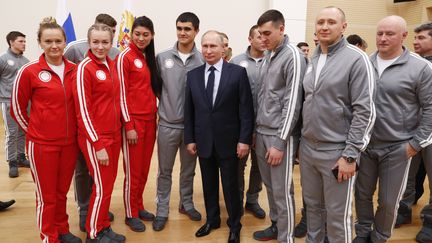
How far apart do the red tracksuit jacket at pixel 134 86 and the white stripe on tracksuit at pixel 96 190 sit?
1.16 feet

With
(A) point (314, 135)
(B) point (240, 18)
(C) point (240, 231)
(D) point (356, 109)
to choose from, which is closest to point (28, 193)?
(C) point (240, 231)

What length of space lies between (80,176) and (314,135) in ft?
5.89

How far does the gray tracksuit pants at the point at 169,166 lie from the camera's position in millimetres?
2730

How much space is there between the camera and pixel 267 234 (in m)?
2.59

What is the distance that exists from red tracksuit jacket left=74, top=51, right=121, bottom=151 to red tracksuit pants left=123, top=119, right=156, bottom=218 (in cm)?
25

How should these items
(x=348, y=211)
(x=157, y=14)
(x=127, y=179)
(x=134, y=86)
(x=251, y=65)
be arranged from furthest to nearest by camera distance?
(x=157, y=14) < (x=251, y=65) < (x=127, y=179) < (x=134, y=86) < (x=348, y=211)

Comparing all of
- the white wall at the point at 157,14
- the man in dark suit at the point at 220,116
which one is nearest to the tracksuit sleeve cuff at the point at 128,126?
the man in dark suit at the point at 220,116

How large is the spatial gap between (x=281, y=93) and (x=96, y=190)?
1.42 m

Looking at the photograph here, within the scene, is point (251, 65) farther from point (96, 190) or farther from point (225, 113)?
point (96, 190)

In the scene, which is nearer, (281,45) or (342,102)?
(342,102)

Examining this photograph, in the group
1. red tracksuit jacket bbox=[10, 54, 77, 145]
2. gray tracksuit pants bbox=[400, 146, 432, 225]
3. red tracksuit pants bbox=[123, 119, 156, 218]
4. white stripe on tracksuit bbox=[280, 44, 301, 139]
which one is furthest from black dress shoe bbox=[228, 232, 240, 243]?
gray tracksuit pants bbox=[400, 146, 432, 225]

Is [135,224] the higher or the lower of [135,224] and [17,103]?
the lower

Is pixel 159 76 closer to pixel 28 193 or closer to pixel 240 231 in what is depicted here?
pixel 240 231

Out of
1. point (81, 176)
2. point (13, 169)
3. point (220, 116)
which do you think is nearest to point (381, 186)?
point (220, 116)
